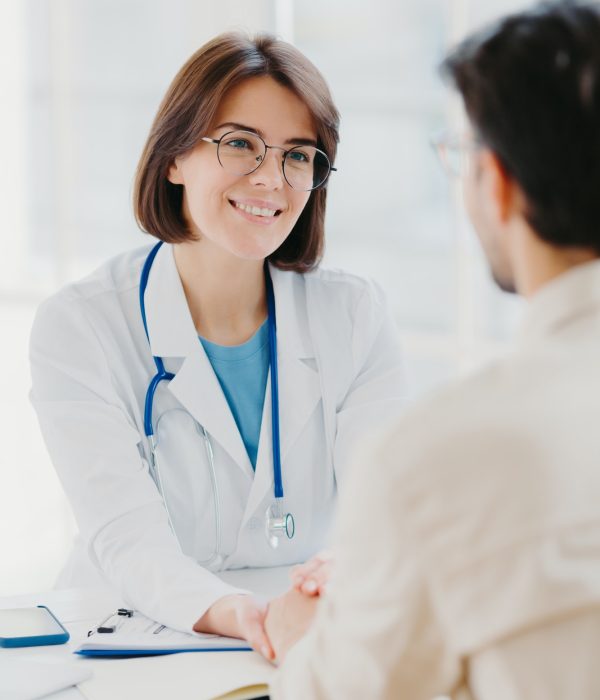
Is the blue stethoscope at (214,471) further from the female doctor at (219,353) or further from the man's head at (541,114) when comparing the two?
the man's head at (541,114)

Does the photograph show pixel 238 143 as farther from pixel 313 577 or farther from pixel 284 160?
pixel 313 577

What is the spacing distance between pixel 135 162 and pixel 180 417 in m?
2.13

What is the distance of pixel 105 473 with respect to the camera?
1.74m

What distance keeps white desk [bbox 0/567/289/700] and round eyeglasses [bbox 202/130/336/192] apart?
2.43 ft

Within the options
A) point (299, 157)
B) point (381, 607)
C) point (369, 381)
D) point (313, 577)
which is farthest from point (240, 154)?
point (381, 607)

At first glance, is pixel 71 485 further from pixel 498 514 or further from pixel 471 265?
pixel 471 265

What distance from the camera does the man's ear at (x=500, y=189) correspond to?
0.97 metres

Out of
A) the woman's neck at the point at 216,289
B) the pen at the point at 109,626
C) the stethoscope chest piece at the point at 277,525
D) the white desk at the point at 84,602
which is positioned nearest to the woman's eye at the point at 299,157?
the woman's neck at the point at 216,289

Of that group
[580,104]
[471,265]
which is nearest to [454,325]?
[471,265]

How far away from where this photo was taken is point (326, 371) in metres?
2.03

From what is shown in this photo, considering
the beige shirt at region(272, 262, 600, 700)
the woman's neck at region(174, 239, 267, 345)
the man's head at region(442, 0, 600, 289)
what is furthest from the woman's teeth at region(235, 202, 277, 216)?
the beige shirt at region(272, 262, 600, 700)

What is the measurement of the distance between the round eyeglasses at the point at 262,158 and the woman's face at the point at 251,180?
0.03 feet

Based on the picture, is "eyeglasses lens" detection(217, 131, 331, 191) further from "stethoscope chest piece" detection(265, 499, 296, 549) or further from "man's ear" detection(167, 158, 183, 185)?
"stethoscope chest piece" detection(265, 499, 296, 549)

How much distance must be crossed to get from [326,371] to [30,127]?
7.79 feet
